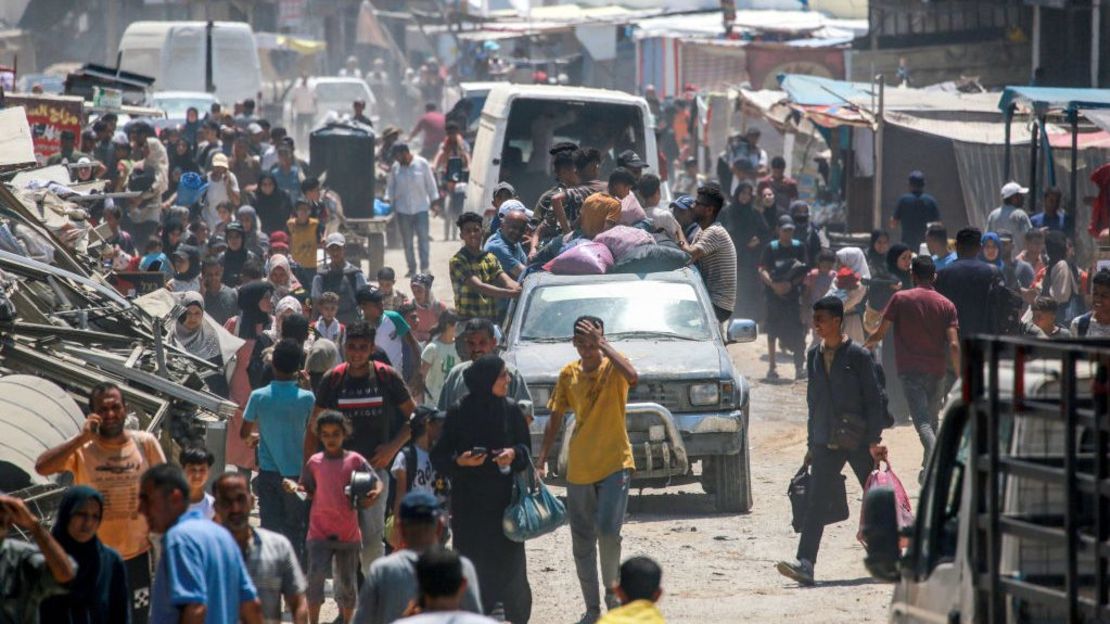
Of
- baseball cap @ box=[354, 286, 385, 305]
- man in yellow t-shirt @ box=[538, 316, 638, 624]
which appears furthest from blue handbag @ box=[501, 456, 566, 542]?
baseball cap @ box=[354, 286, 385, 305]

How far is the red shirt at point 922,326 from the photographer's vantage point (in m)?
12.3

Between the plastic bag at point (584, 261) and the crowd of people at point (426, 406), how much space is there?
541 mm

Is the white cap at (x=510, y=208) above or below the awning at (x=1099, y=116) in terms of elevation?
below

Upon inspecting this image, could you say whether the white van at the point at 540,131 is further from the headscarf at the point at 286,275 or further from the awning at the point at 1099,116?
the awning at the point at 1099,116

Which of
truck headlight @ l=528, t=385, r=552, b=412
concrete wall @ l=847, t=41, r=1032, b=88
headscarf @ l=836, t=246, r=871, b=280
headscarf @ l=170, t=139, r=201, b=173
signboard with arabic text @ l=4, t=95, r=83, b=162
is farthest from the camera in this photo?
concrete wall @ l=847, t=41, r=1032, b=88

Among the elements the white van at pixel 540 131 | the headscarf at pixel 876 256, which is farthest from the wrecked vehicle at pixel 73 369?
the headscarf at pixel 876 256

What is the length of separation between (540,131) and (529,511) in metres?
11.4

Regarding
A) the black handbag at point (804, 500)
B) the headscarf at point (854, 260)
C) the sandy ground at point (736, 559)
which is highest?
the headscarf at point (854, 260)

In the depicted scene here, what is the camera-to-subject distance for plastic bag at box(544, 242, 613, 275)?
43.3 feet

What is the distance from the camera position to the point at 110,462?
8336 mm

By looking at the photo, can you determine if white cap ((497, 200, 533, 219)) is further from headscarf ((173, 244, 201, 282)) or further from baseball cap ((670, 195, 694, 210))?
headscarf ((173, 244, 201, 282))

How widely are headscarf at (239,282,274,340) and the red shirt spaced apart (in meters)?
4.46

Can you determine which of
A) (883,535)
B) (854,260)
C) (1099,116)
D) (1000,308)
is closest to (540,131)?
(854,260)

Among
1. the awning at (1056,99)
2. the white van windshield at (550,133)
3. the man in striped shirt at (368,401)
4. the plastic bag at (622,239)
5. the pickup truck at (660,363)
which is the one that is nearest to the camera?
the man in striped shirt at (368,401)
